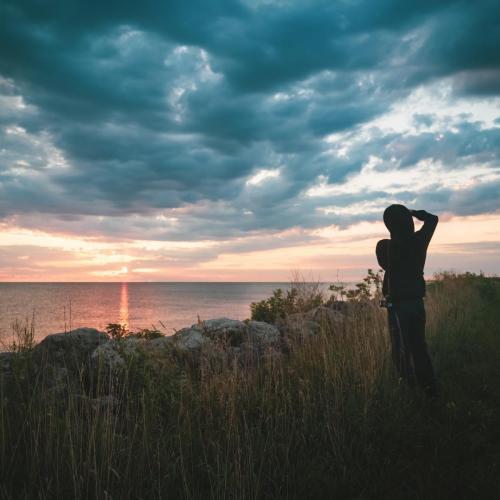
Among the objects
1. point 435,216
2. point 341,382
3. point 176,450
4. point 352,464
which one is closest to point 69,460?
point 176,450

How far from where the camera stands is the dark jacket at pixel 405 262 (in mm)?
5543

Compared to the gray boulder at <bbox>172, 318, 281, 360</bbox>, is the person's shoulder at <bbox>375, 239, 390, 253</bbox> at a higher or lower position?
higher

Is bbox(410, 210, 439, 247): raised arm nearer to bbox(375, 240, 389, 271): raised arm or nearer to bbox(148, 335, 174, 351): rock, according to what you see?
bbox(375, 240, 389, 271): raised arm

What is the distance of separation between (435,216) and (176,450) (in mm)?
4455

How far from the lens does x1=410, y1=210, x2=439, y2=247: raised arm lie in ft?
A: 18.9

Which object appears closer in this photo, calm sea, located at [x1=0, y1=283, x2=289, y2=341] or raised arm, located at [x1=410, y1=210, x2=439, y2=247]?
raised arm, located at [x1=410, y1=210, x2=439, y2=247]

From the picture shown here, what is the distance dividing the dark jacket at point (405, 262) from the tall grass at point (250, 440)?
108cm

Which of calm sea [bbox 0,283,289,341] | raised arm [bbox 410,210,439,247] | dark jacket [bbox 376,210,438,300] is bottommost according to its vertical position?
calm sea [bbox 0,283,289,341]

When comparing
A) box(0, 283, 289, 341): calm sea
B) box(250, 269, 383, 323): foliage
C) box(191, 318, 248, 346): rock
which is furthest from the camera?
box(0, 283, 289, 341): calm sea

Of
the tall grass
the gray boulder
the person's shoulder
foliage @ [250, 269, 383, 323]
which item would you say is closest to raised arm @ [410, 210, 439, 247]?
the person's shoulder

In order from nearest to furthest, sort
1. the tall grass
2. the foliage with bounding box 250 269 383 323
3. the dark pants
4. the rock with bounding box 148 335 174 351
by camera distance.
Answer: the tall grass, the dark pants, the rock with bounding box 148 335 174 351, the foliage with bounding box 250 269 383 323

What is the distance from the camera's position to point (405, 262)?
5.61 m

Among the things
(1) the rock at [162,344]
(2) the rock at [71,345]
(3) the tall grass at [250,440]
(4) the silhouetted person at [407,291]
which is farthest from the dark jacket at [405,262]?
(2) the rock at [71,345]

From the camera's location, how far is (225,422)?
416cm
